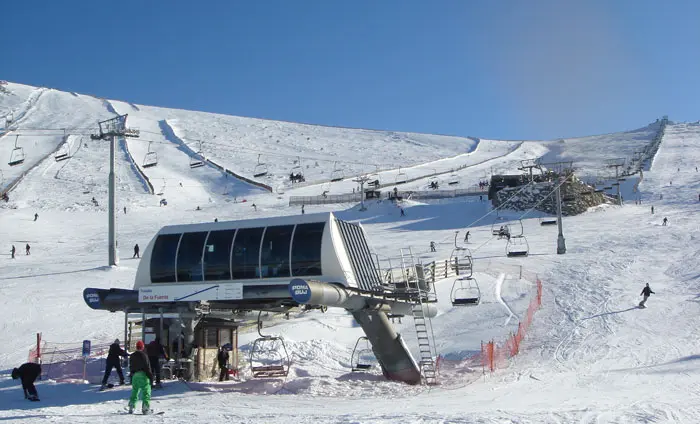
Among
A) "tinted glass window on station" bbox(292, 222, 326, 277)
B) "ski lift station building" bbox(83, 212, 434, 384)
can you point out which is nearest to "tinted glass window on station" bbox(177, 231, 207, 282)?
"ski lift station building" bbox(83, 212, 434, 384)

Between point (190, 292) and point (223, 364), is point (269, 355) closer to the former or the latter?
point (223, 364)

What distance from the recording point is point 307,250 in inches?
614

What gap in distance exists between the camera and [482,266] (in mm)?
31734

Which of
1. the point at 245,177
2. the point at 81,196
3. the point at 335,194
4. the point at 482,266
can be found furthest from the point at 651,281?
the point at 245,177

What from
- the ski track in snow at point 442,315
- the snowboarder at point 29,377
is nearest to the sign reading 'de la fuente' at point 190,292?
the ski track in snow at point 442,315

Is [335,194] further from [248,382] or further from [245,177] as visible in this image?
[248,382]

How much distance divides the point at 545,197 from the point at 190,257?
129 ft

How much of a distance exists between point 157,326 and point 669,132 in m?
114

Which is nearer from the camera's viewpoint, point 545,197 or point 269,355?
point 269,355

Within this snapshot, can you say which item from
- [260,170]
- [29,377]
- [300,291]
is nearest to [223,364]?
[300,291]

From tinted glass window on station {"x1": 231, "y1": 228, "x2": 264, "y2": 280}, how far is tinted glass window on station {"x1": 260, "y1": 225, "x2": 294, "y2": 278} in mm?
156

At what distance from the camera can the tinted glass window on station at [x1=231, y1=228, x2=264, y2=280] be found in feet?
52.1

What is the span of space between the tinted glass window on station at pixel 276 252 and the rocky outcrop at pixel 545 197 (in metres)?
37.3

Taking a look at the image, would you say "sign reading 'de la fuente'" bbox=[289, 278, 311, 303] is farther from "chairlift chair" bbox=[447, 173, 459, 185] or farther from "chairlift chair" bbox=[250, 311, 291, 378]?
"chairlift chair" bbox=[447, 173, 459, 185]
